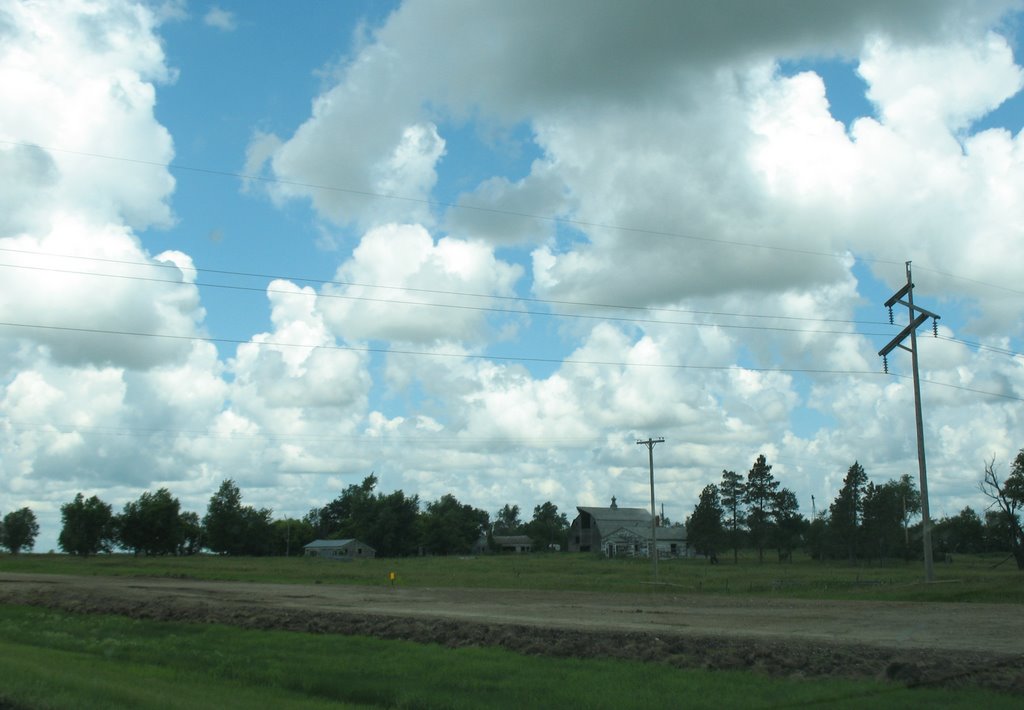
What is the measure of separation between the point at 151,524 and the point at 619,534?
76960 millimetres

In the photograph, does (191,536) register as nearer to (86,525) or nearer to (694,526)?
(86,525)

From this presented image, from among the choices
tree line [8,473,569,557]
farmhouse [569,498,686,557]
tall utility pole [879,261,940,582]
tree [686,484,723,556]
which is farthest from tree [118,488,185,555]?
tall utility pole [879,261,940,582]

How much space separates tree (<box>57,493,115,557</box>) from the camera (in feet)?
507

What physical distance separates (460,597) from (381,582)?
20.0 m

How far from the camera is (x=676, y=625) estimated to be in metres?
28.3

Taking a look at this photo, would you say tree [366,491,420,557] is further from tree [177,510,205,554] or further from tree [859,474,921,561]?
tree [859,474,921,561]

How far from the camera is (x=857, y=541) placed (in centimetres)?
11550

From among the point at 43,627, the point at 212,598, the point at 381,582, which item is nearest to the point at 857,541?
the point at 381,582

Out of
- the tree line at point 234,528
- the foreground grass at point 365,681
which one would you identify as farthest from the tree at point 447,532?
the foreground grass at point 365,681

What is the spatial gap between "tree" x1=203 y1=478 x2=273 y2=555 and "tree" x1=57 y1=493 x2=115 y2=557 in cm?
1783

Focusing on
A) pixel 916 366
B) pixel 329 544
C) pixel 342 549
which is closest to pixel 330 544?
pixel 329 544

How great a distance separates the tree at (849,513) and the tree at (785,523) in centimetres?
663

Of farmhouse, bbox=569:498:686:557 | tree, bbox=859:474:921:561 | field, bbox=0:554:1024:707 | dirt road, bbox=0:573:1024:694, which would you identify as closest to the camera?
field, bbox=0:554:1024:707

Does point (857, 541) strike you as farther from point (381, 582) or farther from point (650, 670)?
point (650, 670)
